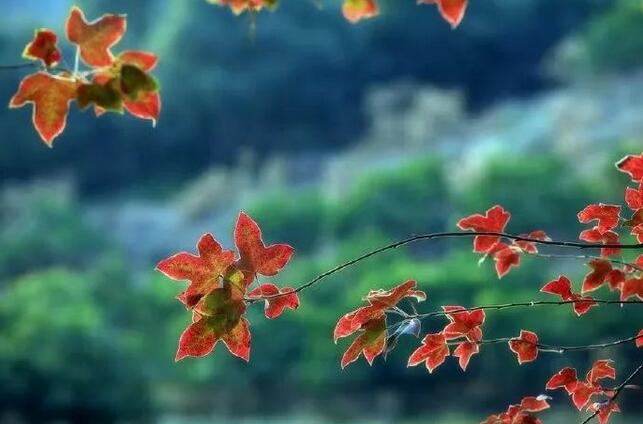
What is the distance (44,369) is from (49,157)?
3.79m

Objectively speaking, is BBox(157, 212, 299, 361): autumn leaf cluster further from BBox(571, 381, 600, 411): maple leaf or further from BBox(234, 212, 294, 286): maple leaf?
BBox(571, 381, 600, 411): maple leaf

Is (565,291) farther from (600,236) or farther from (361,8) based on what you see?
(361,8)

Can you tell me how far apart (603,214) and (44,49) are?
303 mm

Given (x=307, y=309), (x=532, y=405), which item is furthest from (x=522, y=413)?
(x=307, y=309)

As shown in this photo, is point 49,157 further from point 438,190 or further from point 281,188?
point 438,190

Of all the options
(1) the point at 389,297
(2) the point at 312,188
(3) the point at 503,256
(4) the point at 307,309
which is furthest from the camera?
(2) the point at 312,188

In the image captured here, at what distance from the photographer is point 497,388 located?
5.04m

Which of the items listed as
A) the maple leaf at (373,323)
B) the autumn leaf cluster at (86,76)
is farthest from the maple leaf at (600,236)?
the autumn leaf cluster at (86,76)

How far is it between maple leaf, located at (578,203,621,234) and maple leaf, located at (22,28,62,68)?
0.28 meters

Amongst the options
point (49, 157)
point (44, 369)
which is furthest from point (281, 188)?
point (44, 369)

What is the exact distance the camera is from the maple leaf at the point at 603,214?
527 mm

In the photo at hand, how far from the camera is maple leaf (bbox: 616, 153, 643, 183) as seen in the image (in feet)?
1.62

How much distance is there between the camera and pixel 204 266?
46cm

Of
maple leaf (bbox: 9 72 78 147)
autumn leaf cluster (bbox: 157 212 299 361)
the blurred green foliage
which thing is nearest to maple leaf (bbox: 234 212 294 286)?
autumn leaf cluster (bbox: 157 212 299 361)
